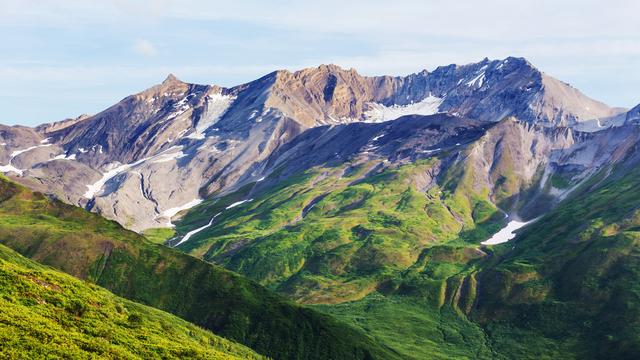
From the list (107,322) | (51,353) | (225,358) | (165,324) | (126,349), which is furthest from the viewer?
(165,324)

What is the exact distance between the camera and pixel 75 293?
14850cm

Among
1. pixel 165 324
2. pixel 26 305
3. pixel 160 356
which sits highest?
pixel 26 305

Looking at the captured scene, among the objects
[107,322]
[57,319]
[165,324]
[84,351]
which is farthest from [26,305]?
[165,324]

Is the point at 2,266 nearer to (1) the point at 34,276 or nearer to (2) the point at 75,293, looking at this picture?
(1) the point at 34,276

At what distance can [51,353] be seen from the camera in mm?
→ 103250

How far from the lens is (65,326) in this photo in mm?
121625

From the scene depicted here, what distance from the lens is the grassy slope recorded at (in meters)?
105

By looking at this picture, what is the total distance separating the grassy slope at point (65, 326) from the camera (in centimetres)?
10494

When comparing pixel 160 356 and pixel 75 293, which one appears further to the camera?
pixel 75 293

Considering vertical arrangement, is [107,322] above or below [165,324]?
above

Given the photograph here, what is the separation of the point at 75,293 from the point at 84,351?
4284 cm

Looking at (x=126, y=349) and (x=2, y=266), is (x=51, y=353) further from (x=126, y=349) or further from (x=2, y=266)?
(x=2, y=266)

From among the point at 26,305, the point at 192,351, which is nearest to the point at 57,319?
the point at 26,305

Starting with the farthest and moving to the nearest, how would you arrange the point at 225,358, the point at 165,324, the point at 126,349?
the point at 165,324 < the point at 225,358 < the point at 126,349
